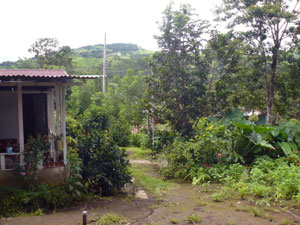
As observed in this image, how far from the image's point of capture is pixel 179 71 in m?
11.6

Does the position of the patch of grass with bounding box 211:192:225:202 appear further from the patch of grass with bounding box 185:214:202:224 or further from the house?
the house

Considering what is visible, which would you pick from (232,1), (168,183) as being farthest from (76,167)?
(232,1)

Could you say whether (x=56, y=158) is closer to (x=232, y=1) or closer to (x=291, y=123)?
(x=291, y=123)

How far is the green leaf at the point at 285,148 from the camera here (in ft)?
28.6

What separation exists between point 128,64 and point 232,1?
2488 cm

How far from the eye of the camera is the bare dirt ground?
5.38 m

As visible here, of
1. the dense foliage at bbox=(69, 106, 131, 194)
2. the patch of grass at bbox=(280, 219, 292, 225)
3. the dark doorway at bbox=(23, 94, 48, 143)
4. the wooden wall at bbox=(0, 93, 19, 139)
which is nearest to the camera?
the patch of grass at bbox=(280, 219, 292, 225)

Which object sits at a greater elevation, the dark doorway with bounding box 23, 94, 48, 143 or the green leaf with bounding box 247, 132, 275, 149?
the dark doorway with bounding box 23, 94, 48, 143

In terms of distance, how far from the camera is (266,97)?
15.0 m

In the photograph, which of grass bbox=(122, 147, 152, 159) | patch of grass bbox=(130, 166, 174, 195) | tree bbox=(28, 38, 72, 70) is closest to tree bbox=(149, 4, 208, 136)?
grass bbox=(122, 147, 152, 159)

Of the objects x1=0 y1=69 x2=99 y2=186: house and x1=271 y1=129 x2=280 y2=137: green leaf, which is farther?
x1=271 y1=129 x2=280 y2=137: green leaf

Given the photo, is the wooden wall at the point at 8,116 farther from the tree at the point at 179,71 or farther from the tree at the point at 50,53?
the tree at the point at 50,53

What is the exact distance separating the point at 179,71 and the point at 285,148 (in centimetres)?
459

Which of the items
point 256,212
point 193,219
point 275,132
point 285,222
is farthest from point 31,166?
point 275,132
